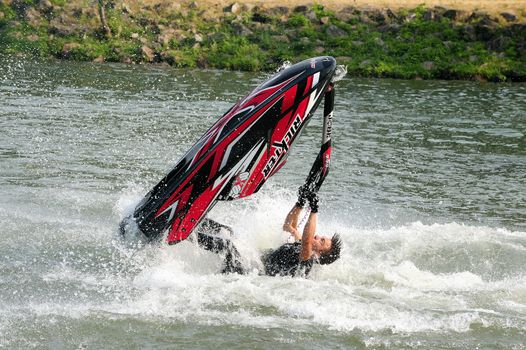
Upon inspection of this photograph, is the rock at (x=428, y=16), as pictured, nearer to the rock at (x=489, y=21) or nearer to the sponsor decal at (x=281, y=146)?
the rock at (x=489, y=21)

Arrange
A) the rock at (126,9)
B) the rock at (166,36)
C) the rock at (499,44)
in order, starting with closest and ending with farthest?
the rock at (499,44)
the rock at (166,36)
the rock at (126,9)

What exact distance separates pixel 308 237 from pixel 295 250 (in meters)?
0.41

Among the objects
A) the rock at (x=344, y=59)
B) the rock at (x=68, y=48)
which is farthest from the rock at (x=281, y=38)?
the rock at (x=68, y=48)

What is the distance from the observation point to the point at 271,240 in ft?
37.5

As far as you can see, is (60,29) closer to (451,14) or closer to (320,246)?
(451,14)

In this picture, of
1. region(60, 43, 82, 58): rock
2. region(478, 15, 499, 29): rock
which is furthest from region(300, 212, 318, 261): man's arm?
region(478, 15, 499, 29): rock

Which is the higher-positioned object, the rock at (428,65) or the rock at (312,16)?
the rock at (312,16)

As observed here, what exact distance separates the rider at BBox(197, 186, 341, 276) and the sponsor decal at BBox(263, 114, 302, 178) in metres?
0.48

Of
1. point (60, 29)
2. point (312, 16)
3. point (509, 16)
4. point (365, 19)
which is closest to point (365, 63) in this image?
point (365, 19)

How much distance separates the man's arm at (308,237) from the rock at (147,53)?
2473 cm

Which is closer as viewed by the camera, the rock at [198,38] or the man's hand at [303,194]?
the man's hand at [303,194]

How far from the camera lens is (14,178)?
15242mm

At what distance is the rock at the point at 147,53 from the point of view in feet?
111

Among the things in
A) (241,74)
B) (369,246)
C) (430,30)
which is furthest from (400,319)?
(430,30)
